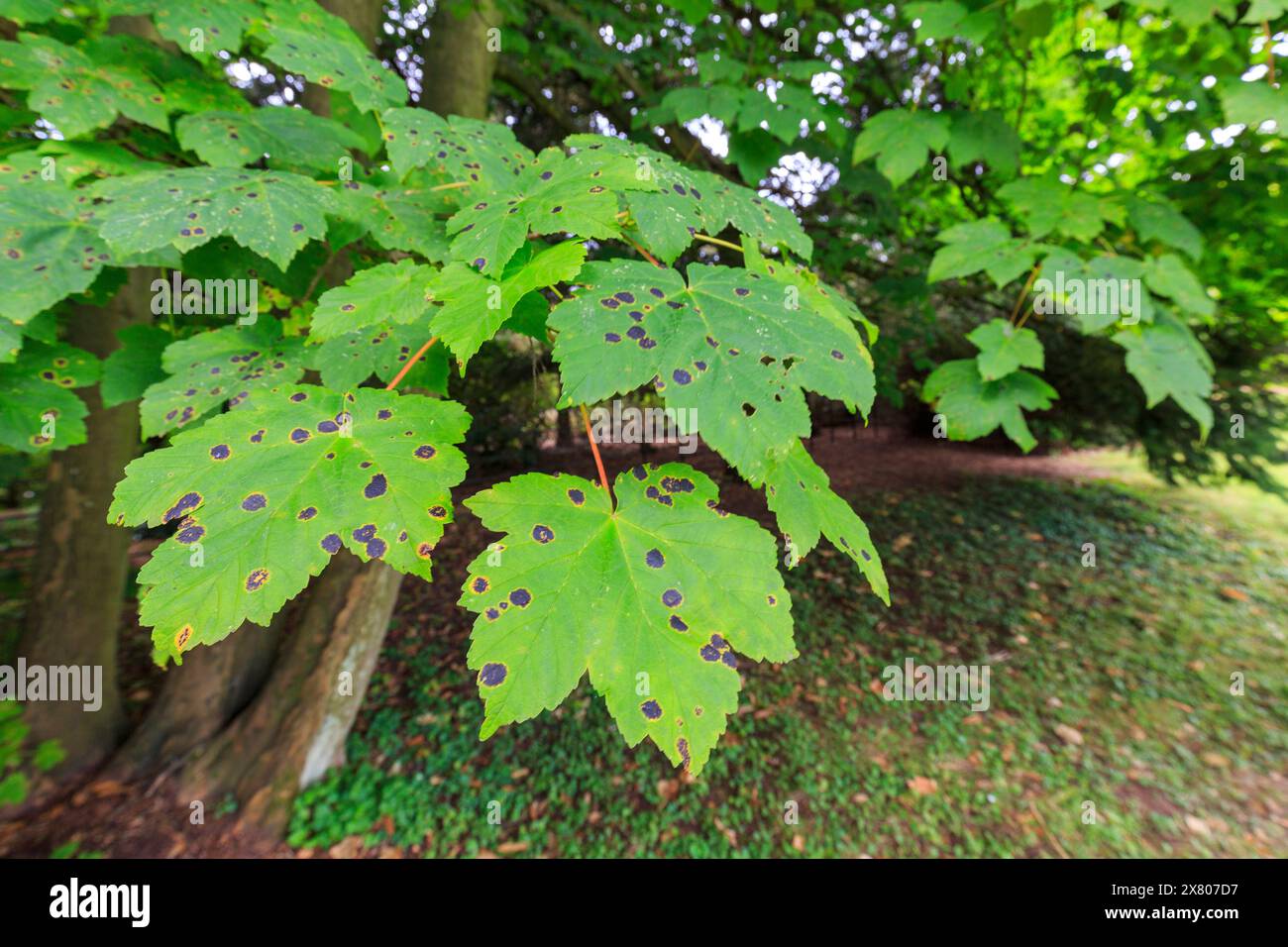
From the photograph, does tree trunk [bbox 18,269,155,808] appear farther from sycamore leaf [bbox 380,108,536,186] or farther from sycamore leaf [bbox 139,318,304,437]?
sycamore leaf [bbox 380,108,536,186]

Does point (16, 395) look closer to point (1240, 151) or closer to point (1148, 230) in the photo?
point (1148, 230)

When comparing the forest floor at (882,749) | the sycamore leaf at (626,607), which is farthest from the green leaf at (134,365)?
the forest floor at (882,749)

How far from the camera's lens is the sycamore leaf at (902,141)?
6.98 feet

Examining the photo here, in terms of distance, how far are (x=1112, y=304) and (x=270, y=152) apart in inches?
102

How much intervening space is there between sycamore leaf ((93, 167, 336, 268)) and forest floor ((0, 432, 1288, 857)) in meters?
3.12

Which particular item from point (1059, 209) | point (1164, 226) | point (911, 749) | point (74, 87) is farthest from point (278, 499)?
point (911, 749)

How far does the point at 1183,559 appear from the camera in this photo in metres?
5.98

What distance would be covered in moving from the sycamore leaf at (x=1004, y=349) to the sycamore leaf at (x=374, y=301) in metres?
1.73

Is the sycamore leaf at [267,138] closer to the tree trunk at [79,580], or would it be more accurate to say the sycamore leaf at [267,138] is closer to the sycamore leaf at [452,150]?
the sycamore leaf at [452,150]

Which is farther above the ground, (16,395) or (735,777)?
(16,395)

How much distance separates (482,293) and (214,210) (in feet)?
2.09

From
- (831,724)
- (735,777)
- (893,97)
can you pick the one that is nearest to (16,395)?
(735,777)

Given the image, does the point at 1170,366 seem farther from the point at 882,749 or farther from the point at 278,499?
the point at 882,749

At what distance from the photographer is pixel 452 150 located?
4.28ft
